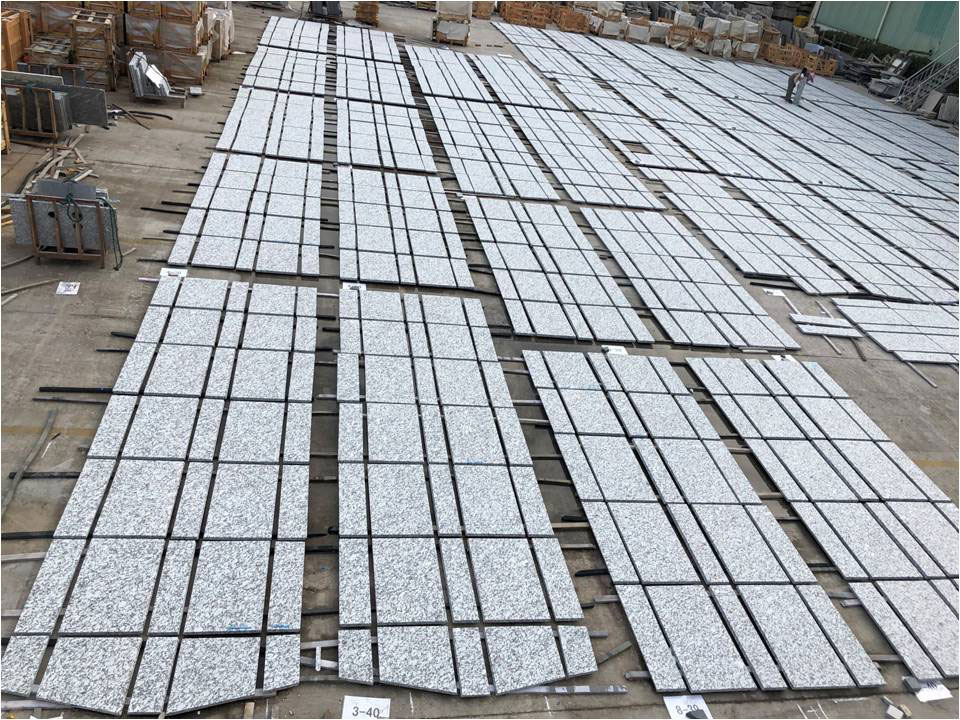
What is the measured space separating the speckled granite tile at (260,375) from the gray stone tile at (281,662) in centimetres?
297

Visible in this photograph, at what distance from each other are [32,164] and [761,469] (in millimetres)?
13019

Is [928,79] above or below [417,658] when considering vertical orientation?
above

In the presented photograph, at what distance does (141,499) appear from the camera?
6027 millimetres

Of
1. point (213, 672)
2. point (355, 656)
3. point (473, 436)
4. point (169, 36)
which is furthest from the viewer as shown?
point (169, 36)

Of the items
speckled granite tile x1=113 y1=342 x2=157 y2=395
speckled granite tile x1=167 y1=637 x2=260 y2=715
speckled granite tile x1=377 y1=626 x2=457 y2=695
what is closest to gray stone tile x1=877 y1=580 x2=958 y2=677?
speckled granite tile x1=377 y1=626 x2=457 y2=695

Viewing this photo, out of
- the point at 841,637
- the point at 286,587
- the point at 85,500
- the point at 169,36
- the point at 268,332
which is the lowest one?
the point at 841,637

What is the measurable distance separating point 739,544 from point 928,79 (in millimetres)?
Result: 32491

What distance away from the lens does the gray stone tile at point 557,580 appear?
5840 millimetres

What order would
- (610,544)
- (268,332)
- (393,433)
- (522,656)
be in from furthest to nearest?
1. (268,332)
2. (393,433)
3. (610,544)
4. (522,656)

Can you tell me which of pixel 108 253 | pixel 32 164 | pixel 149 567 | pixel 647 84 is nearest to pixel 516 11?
pixel 647 84

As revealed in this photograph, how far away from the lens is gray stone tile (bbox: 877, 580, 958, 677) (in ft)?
20.4

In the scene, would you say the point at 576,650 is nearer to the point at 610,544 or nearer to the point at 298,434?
the point at 610,544

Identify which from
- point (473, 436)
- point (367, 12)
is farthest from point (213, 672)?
point (367, 12)

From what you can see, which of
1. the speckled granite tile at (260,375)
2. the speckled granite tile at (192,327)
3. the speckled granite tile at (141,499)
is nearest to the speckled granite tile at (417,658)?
the speckled granite tile at (141,499)
